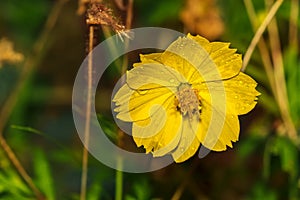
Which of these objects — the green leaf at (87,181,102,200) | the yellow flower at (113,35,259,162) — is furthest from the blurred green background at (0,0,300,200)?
the yellow flower at (113,35,259,162)

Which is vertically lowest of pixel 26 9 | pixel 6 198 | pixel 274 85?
pixel 6 198

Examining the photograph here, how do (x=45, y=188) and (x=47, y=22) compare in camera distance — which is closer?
(x=45, y=188)

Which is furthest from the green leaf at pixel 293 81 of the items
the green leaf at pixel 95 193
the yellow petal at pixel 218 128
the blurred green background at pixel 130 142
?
the yellow petal at pixel 218 128

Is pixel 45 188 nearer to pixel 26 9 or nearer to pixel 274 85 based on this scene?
pixel 274 85

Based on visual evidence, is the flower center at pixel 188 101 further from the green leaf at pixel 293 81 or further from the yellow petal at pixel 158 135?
the green leaf at pixel 293 81

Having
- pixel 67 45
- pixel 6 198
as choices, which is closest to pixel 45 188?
pixel 6 198

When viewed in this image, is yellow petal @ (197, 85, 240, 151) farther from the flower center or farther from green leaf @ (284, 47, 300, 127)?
green leaf @ (284, 47, 300, 127)

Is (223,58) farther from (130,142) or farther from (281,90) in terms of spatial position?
(130,142)
